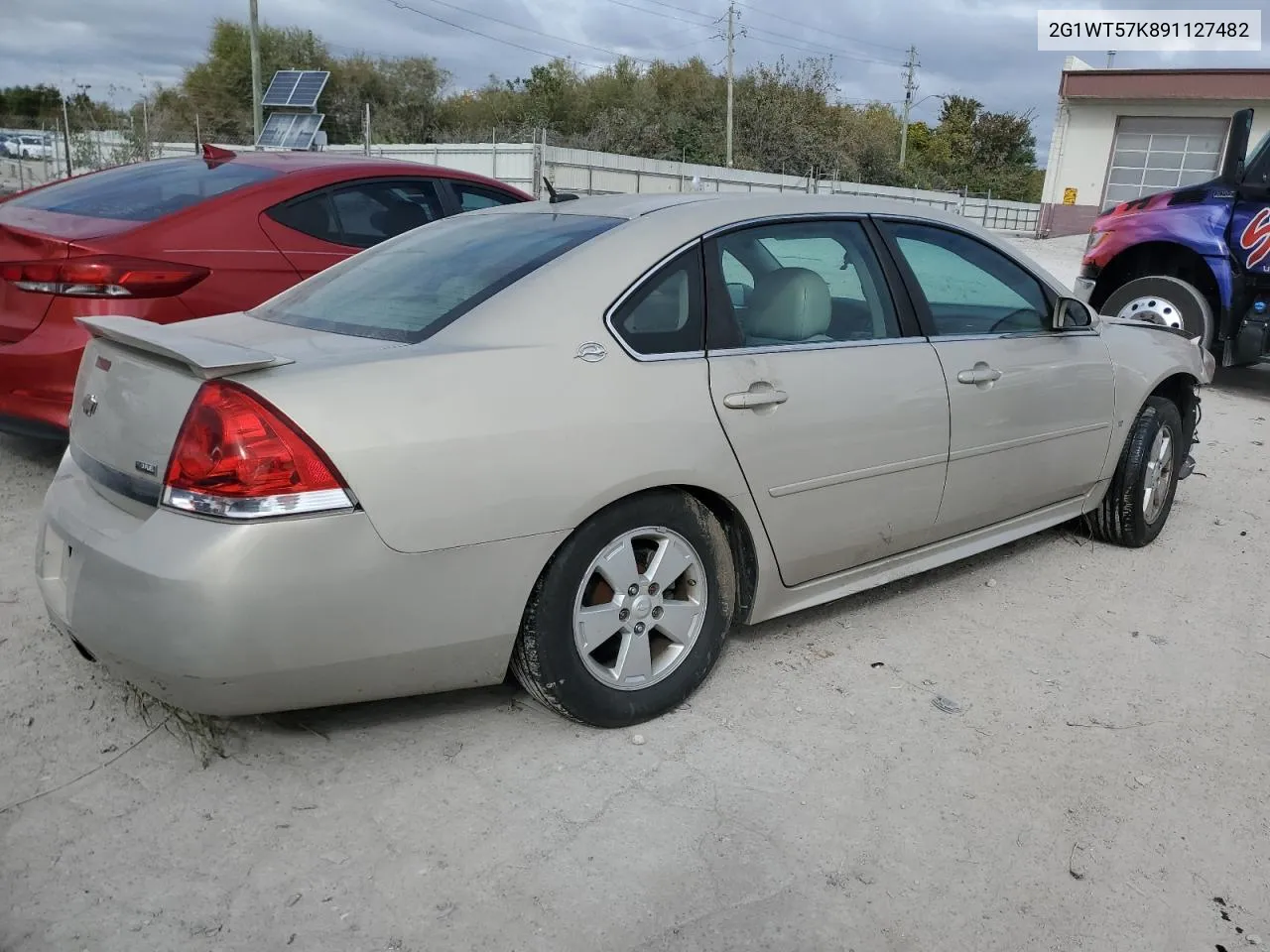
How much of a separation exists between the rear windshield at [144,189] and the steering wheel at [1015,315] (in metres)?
3.29

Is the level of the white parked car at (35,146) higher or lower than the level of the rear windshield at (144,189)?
higher

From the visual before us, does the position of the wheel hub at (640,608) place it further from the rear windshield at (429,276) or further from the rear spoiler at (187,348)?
the rear spoiler at (187,348)

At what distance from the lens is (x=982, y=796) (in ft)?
9.07

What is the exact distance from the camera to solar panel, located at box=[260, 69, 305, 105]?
80.3 ft

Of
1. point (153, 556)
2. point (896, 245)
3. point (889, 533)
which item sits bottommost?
point (889, 533)

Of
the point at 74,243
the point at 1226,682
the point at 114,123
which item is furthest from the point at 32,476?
the point at 114,123

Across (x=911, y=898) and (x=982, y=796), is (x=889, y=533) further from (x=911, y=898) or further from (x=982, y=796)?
(x=911, y=898)

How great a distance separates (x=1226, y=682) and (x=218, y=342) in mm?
3294

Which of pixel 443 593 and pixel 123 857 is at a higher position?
pixel 443 593

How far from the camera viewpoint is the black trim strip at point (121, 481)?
8.15 ft

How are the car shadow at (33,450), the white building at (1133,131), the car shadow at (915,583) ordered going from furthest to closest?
the white building at (1133,131) → the car shadow at (33,450) → the car shadow at (915,583)

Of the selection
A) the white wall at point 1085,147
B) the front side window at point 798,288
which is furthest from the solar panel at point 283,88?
the front side window at point 798,288

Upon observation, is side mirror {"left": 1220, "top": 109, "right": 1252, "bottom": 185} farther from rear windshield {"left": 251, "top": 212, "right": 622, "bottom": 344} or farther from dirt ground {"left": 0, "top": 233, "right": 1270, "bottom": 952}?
rear windshield {"left": 251, "top": 212, "right": 622, "bottom": 344}

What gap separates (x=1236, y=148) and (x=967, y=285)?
5.64 metres
